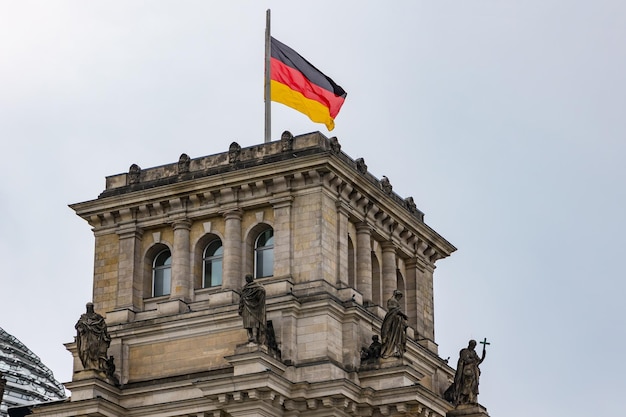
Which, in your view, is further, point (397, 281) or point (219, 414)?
point (397, 281)

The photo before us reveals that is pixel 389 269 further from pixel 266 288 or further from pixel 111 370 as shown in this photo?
pixel 111 370

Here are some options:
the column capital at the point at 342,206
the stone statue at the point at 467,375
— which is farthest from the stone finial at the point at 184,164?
the stone statue at the point at 467,375

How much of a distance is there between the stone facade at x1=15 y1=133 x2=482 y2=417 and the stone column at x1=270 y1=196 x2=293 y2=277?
2.1 inches

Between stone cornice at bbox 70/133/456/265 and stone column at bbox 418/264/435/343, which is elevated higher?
stone cornice at bbox 70/133/456/265

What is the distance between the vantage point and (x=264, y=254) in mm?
66438

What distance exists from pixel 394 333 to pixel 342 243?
13.6ft

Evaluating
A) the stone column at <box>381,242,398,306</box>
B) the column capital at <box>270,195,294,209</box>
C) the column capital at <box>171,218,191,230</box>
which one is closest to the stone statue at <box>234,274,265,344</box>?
the column capital at <box>270,195,294,209</box>

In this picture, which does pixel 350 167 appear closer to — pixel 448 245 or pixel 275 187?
pixel 275 187

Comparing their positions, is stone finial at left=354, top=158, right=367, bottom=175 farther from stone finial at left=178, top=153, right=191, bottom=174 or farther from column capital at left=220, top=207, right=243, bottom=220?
stone finial at left=178, top=153, right=191, bottom=174

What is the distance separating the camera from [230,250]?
2601 inches

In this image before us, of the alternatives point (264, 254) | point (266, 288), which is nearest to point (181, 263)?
point (264, 254)

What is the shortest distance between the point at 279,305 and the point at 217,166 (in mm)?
6948

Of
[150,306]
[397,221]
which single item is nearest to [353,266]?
[397,221]

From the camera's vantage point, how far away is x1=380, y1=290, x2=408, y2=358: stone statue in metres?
63.9
